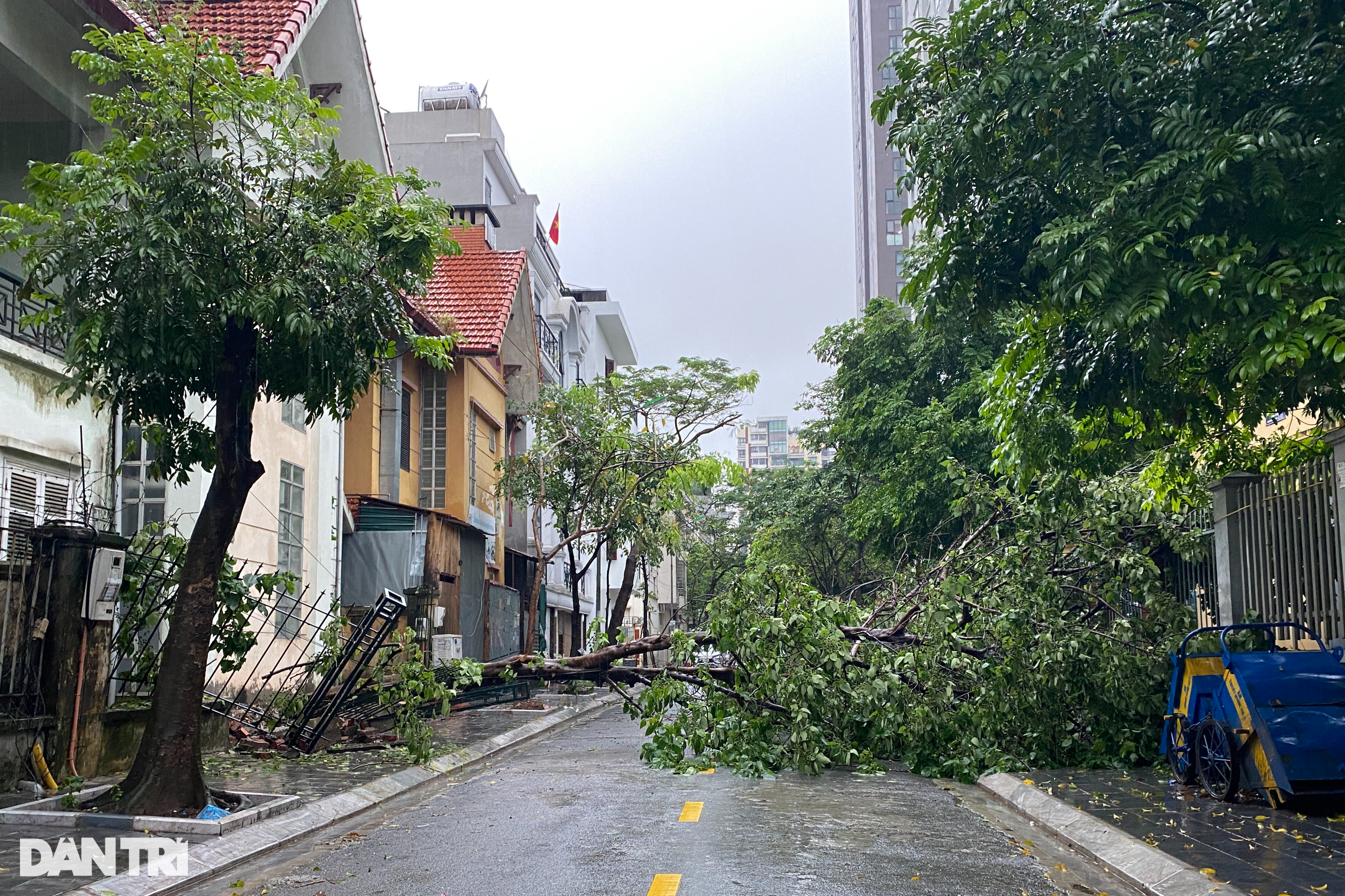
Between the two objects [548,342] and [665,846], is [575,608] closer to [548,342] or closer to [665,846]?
[548,342]

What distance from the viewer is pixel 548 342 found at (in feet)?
122

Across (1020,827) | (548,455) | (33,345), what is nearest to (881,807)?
(1020,827)

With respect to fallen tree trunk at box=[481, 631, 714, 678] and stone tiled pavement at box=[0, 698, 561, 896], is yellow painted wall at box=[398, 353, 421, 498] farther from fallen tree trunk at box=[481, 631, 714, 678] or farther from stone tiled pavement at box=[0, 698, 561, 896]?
fallen tree trunk at box=[481, 631, 714, 678]

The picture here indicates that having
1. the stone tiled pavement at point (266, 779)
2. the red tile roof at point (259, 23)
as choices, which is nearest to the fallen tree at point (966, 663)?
the stone tiled pavement at point (266, 779)

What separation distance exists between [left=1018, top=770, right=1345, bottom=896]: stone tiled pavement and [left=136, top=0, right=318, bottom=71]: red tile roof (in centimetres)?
1295

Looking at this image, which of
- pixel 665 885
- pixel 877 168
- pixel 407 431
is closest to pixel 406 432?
pixel 407 431

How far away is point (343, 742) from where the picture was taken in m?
14.8

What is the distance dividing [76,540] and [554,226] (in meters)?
39.6

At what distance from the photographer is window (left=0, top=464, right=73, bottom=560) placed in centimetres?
1237

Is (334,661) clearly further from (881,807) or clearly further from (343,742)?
(881,807)

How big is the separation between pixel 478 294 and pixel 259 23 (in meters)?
12.9

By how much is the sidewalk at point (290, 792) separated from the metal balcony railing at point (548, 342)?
17654mm

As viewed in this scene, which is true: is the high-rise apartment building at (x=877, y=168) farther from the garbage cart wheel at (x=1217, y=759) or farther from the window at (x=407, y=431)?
the garbage cart wheel at (x=1217, y=759)

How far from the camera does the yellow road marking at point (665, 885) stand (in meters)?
6.84
